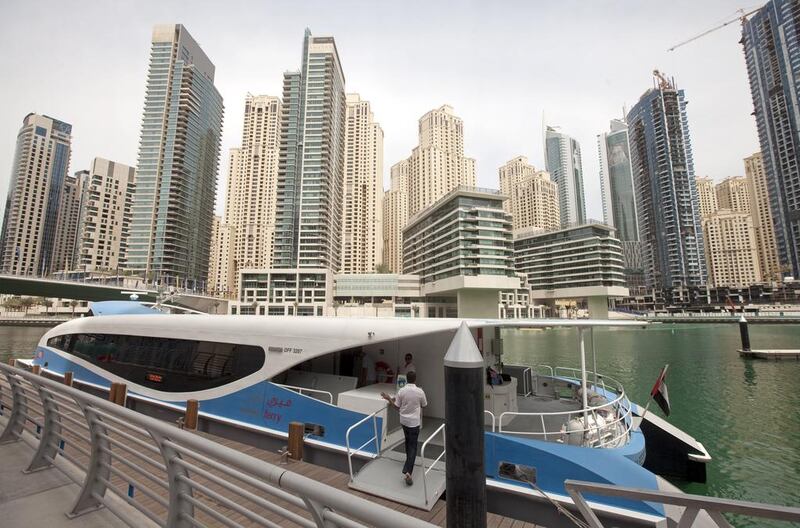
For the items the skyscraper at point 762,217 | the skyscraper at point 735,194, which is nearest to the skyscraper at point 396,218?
the skyscraper at point 762,217

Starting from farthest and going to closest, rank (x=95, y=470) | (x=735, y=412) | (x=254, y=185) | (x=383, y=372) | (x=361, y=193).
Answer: (x=361, y=193) < (x=254, y=185) < (x=735, y=412) < (x=383, y=372) < (x=95, y=470)

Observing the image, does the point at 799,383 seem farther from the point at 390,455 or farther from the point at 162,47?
the point at 162,47

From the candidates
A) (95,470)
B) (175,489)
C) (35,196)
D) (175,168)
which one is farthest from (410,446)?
(35,196)

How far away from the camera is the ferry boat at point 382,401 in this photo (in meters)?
5.86

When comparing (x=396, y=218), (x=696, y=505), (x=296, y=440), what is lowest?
(x=296, y=440)

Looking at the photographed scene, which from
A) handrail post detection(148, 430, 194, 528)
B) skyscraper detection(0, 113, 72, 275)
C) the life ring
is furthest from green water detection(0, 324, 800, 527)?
skyscraper detection(0, 113, 72, 275)

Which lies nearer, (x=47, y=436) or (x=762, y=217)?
(x=47, y=436)

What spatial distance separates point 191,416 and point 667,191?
627 feet

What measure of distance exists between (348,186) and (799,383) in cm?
15142

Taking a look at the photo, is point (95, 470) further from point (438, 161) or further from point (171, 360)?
point (438, 161)

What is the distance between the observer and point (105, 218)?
409 ft

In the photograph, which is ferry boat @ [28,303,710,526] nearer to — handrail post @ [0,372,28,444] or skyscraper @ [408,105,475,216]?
handrail post @ [0,372,28,444]

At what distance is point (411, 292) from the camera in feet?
370

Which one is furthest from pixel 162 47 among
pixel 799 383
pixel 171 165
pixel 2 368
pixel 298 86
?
pixel 799 383
